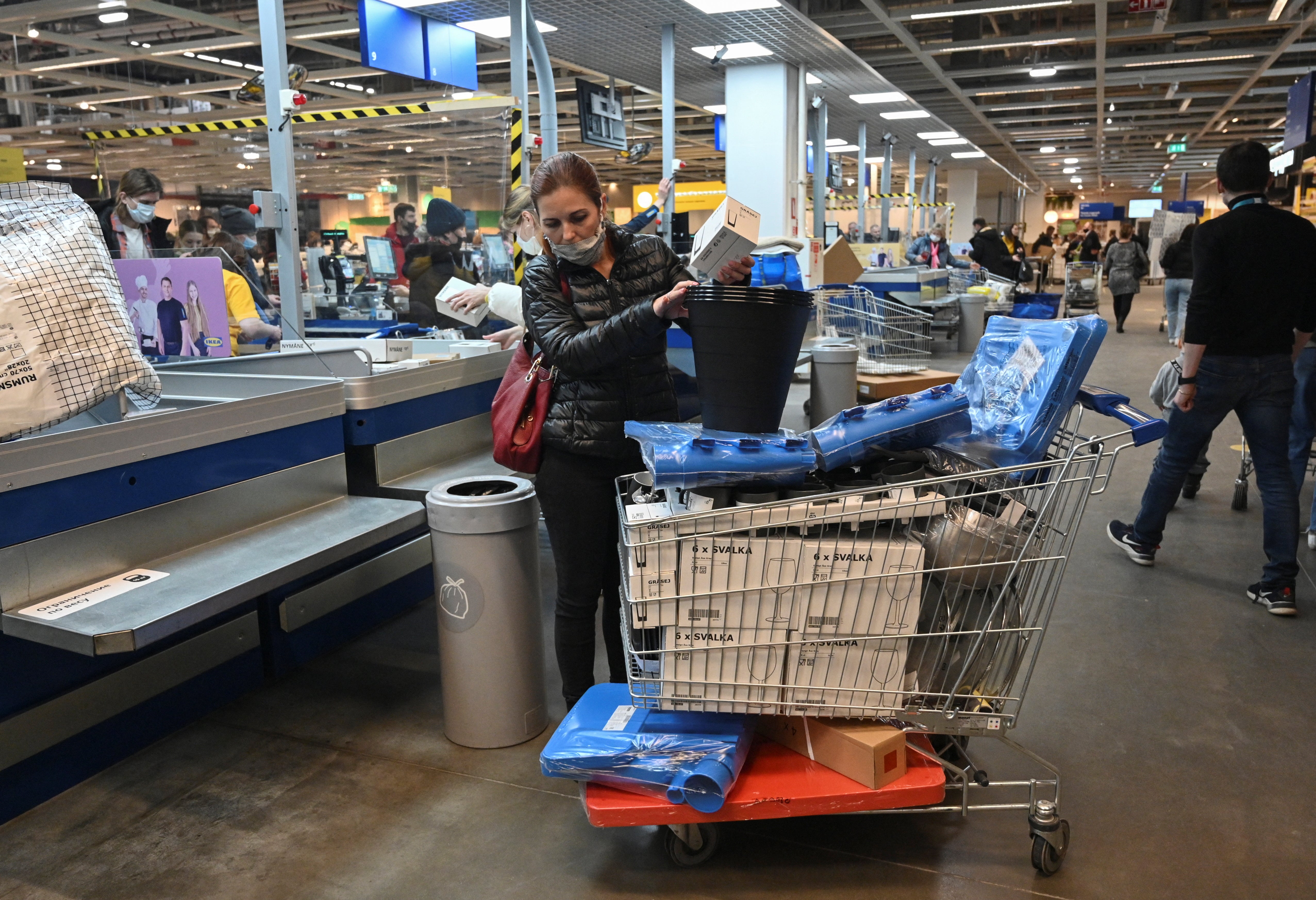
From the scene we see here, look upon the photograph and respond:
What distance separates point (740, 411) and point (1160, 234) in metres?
17.2

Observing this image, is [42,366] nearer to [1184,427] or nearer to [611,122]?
[1184,427]

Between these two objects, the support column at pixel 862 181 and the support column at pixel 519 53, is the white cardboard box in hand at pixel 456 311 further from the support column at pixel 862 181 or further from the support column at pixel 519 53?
the support column at pixel 862 181

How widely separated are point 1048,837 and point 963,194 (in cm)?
2832

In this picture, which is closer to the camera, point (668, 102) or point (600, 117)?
point (600, 117)

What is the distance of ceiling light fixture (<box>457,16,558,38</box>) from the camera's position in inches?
338

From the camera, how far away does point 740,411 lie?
2172 millimetres

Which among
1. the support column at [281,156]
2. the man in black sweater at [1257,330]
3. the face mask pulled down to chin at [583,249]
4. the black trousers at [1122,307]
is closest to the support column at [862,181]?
the black trousers at [1122,307]

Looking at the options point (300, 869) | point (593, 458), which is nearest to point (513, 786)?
point (300, 869)

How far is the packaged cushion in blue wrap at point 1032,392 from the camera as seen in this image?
2068mm

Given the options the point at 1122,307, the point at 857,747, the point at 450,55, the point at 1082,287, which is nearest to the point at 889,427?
the point at 857,747

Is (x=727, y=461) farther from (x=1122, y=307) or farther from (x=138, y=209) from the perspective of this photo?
(x=1122, y=307)

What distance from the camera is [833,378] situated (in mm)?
5773

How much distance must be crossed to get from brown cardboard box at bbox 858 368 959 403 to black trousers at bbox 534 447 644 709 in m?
3.31

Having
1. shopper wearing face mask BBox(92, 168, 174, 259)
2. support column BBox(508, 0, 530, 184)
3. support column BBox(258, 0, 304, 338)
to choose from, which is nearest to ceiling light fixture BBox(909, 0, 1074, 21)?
support column BBox(508, 0, 530, 184)
